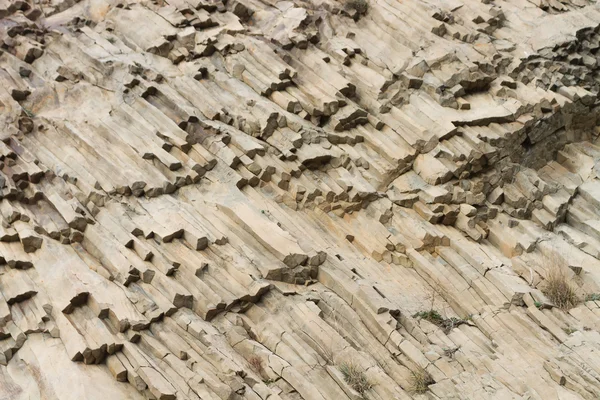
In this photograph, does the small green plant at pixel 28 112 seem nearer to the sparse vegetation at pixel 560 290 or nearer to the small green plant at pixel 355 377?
the small green plant at pixel 355 377

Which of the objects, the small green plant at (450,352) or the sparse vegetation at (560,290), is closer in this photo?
the small green plant at (450,352)

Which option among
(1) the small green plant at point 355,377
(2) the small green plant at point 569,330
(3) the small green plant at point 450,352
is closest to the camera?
(1) the small green plant at point 355,377

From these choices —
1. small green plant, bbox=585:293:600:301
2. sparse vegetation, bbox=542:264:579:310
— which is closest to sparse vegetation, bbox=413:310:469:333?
sparse vegetation, bbox=542:264:579:310

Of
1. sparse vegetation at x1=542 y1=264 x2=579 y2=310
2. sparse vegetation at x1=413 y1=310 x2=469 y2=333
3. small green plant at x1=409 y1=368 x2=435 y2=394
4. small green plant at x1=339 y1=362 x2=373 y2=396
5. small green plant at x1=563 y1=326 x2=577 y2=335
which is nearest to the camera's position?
small green plant at x1=339 y1=362 x2=373 y2=396

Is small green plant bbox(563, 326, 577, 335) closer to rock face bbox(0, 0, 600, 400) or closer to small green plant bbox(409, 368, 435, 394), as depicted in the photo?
rock face bbox(0, 0, 600, 400)

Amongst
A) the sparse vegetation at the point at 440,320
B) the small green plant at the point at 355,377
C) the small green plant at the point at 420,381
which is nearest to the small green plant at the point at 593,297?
the sparse vegetation at the point at 440,320

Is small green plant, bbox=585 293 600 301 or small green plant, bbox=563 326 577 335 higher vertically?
small green plant, bbox=585 293 600 301

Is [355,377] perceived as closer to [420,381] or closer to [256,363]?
[420,381]

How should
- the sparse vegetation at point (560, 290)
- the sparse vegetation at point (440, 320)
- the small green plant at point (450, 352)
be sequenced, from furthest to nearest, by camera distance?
the sparse vegetation at point (560, 290) < the sparse vegetation at point (440, 320) < the small green plant at point (450, 352)
